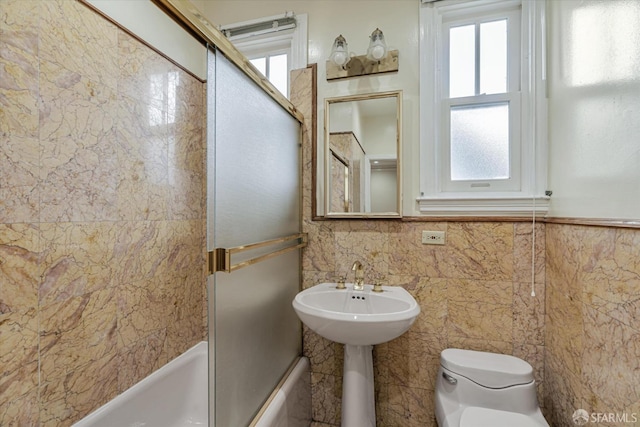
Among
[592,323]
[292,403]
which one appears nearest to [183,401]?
[292,403]

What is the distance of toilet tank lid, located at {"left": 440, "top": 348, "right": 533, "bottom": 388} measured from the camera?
1.26 meters

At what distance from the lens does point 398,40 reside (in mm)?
1615

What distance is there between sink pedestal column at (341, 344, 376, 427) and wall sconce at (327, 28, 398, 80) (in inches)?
58.7

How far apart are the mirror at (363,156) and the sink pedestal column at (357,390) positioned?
73 cm

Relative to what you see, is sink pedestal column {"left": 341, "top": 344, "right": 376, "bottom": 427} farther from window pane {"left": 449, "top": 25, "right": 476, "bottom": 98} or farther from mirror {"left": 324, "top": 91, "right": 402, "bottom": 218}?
window pane {"left": 449, "top": 25, "right": 476, "bottom": 98}

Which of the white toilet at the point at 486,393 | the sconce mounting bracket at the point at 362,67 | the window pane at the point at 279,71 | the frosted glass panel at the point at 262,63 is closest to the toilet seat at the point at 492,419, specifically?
the white toilet at the point at 486,393

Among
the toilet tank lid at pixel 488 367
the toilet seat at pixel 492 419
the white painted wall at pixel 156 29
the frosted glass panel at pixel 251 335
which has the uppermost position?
the white painted wall at pixel 156 29

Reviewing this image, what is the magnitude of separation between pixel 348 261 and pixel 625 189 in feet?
3.82

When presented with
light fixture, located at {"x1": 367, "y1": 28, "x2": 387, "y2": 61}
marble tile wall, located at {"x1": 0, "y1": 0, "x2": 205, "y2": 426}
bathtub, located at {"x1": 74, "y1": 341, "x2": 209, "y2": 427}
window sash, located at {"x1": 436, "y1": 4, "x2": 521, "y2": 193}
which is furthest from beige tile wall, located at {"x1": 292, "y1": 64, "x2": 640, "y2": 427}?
marble tile wall, located at {"x1": 0, "y1": 0, "x2": 205, "y2": 426}

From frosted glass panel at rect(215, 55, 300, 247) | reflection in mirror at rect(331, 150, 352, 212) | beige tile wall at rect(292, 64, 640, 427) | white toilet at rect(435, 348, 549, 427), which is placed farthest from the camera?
reflection in mirror at rect(331, 150, 352, 212)

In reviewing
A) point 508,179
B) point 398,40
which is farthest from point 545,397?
point 398,40

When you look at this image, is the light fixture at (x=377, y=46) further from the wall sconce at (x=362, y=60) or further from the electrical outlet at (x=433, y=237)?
the electrical outlet at (x=433, y=237)

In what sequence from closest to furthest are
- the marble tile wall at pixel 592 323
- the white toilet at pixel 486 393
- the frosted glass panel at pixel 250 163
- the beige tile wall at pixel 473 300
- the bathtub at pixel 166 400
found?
1. the marble tile wall at pixel 592 323
2. the frosted glass panel at pixel 250 163
3. the beige tile wall at pixel 473 300
4. the white toilet at pixel 486 393
5. the bathtub at pixel 166 400

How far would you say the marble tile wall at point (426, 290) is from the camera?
1.45 metres
